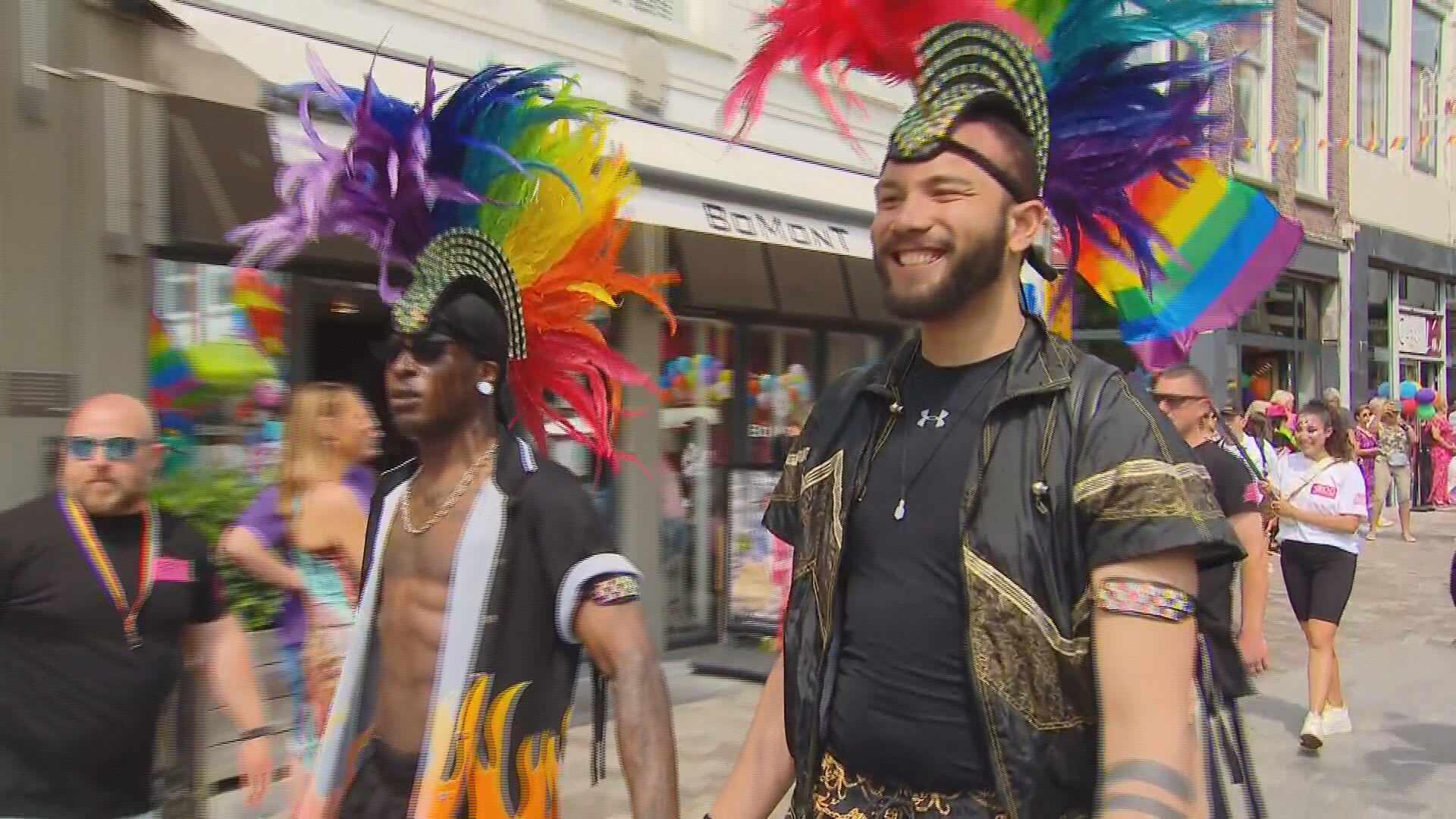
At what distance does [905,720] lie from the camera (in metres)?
1.90

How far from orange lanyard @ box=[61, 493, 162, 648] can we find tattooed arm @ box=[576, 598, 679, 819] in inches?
56.5

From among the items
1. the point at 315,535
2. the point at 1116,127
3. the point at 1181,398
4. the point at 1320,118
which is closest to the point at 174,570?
the point at 315,535

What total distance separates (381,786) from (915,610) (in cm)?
128

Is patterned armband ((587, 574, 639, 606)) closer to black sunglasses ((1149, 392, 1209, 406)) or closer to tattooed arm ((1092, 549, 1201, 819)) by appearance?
tattooed arm ((1092, 549, 1201, 819))

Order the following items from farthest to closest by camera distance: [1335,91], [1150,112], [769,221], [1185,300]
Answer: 1. [1335,91]
2. [769,221]
3. [1185,300]
4. [1150,112]

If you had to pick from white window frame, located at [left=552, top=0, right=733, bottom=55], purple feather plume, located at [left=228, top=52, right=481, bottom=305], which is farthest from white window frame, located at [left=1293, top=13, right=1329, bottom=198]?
purple feather plume, located at [left=228, top=52, right=481, bottom=305]

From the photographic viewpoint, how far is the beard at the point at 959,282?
192cm

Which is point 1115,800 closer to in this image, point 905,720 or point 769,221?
point 905,720

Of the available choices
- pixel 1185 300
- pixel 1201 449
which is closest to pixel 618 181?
pixel 1185 300

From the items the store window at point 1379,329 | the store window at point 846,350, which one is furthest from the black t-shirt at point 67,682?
the store window at point 1379,329

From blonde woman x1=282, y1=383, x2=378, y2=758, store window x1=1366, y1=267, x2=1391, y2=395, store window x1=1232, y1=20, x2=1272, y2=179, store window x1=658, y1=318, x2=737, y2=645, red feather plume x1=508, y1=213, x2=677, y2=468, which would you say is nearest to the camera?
red feather plume x1=508, y1=213, x2=677, y2=468

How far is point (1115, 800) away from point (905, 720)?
1.11ft

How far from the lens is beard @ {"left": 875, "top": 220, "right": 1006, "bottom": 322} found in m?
1.92

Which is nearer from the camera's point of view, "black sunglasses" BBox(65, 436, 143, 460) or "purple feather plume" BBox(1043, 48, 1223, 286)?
"purple feather plume" BBox(1043, 48, 1223, 286)
